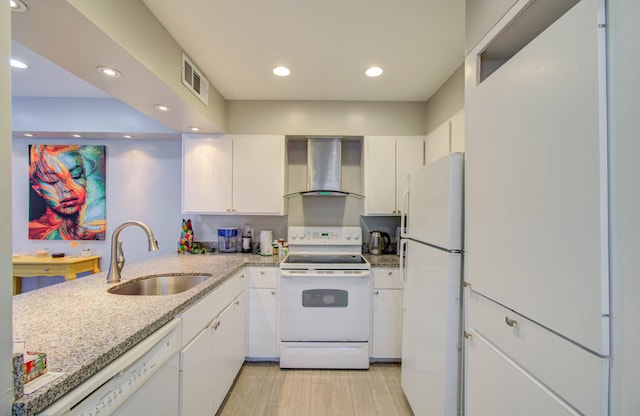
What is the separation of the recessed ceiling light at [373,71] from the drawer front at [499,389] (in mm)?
1973

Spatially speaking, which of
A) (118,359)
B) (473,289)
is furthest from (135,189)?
(473,289)

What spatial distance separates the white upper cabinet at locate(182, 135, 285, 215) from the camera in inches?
110

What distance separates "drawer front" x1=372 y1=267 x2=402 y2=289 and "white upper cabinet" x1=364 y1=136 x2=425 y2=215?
614mm

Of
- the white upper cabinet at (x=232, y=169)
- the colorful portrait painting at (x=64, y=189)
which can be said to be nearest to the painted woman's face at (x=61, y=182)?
the colorful portrait painting at (x=64, y=189)

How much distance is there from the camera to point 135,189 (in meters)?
3.15

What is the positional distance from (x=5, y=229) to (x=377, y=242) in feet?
8.84

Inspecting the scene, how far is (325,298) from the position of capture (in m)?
2.40

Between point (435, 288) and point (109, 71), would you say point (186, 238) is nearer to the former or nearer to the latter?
point (109, 71)

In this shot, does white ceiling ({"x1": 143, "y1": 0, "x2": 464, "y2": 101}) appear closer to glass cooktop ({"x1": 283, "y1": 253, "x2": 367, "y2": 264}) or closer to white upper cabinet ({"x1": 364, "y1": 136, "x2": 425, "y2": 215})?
white upper cabinet ({"x1": 364, "y1": 136, "x2": 425, "y2": 215})

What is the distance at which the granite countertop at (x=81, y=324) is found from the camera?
75cm

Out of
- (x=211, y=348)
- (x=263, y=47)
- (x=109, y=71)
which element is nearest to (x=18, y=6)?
(x=109, y=71)

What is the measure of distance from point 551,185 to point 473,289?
2.03 feet

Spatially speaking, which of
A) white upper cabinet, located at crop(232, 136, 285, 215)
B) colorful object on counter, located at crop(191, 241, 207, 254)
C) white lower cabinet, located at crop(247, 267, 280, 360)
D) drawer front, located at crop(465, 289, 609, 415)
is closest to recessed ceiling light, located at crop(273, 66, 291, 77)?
white upper cabinet, located at crop(232, 136, 285, 215)

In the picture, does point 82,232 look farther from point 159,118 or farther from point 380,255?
point 380,255
